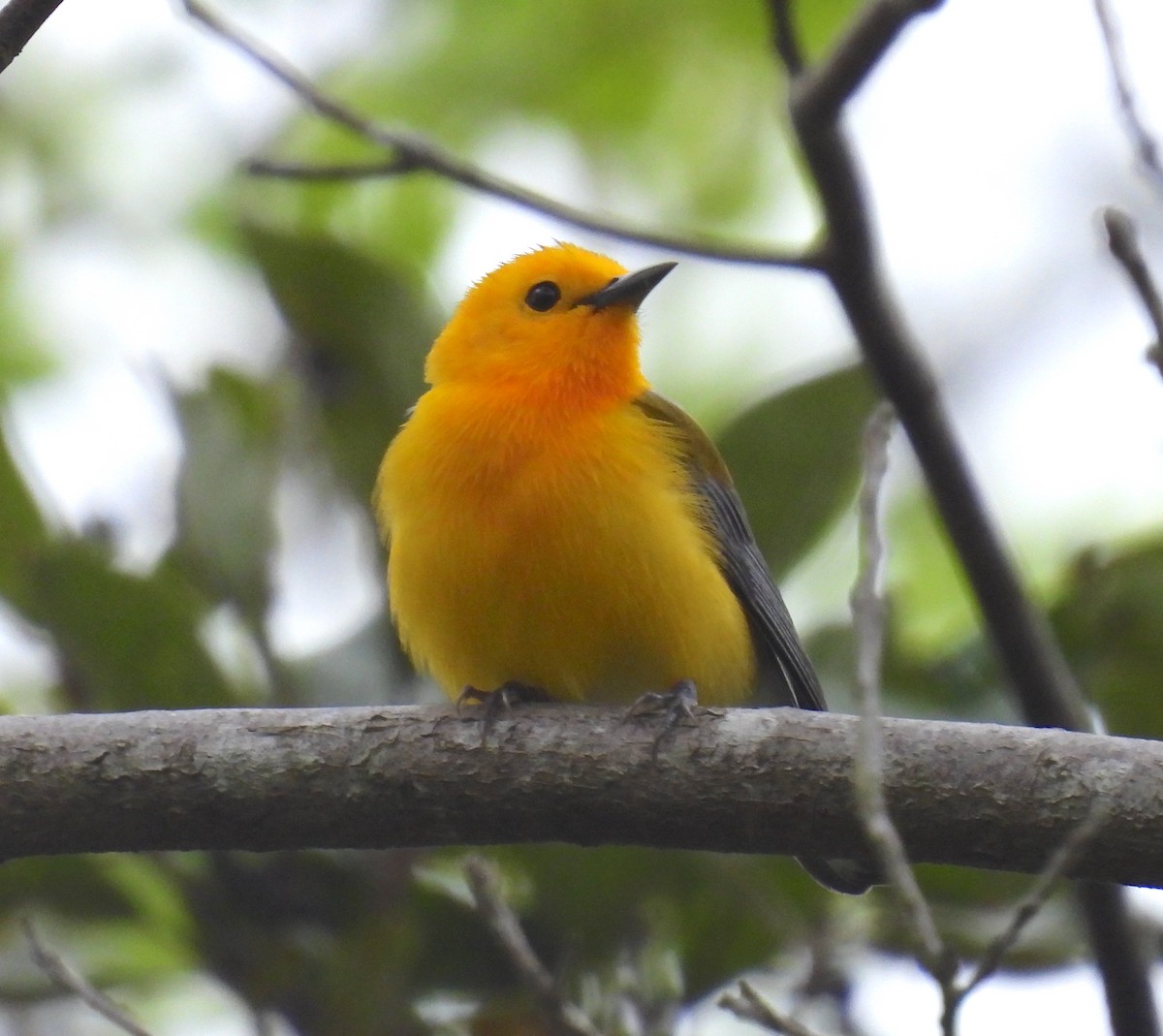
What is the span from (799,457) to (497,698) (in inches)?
60.8

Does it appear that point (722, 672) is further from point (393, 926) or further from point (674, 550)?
point (393, 926)

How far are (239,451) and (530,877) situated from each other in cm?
168

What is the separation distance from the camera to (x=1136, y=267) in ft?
11.8

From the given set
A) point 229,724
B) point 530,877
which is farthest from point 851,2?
point 229,724

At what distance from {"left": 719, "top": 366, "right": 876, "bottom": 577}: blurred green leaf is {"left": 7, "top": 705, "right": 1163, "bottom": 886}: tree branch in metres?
1.56

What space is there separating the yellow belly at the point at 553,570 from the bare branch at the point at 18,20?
1.95m

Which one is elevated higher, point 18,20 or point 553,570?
point 18,20

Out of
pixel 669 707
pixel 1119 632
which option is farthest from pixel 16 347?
pixel 1119 632

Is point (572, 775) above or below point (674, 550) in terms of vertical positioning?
below

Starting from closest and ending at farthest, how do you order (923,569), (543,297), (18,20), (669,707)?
(18,20)
(669,707)
(543,297)
(923,569)

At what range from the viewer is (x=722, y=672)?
5.05 m

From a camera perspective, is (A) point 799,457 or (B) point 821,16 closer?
(A) point 799,457

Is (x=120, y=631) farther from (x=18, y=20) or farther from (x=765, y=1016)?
(x=765, y=1016)

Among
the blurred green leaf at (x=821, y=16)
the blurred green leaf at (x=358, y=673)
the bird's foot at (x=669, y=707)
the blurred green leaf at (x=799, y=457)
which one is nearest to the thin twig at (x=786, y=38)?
the blurred green leaf at (x=799, y=457)
